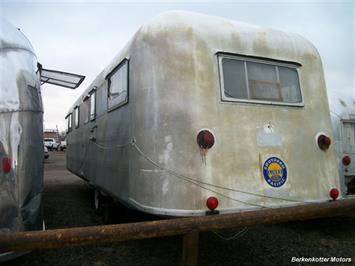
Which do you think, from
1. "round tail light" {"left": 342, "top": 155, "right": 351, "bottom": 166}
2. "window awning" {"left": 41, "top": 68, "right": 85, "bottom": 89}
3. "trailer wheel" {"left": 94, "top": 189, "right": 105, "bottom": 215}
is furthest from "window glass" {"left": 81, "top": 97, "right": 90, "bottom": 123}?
"round tail light" {"left": 342, "top": 155, "right": 351, "bottom": 166}

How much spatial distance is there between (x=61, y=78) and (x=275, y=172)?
6449mm

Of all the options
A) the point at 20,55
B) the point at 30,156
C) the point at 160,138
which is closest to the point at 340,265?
the point at 160,138

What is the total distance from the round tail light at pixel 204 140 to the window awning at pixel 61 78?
5.62 meters

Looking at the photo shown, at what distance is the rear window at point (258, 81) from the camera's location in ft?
11.7

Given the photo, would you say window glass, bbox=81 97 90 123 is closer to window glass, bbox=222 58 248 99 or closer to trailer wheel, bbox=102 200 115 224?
trailer wheel, bbox=102 200 115 224

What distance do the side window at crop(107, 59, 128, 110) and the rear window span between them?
4.39 ft

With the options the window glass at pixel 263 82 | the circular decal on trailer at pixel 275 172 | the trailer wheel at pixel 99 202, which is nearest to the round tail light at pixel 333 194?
the circular decal on trailer at pixel 275 172

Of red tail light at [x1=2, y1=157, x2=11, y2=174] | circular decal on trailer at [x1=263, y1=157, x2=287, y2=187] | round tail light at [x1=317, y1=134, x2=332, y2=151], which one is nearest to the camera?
red tail light at [x1=2, y1=157, x2=11, y2=174]

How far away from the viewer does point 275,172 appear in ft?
11.6

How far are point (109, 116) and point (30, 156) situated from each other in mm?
1801

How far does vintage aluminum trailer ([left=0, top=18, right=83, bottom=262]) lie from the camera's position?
2.68 metres

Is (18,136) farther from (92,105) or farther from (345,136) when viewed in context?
(345,136)

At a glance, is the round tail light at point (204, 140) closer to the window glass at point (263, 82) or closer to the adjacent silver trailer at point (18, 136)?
the window glass at point (263, 82)

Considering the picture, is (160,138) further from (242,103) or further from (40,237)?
(40,237)
